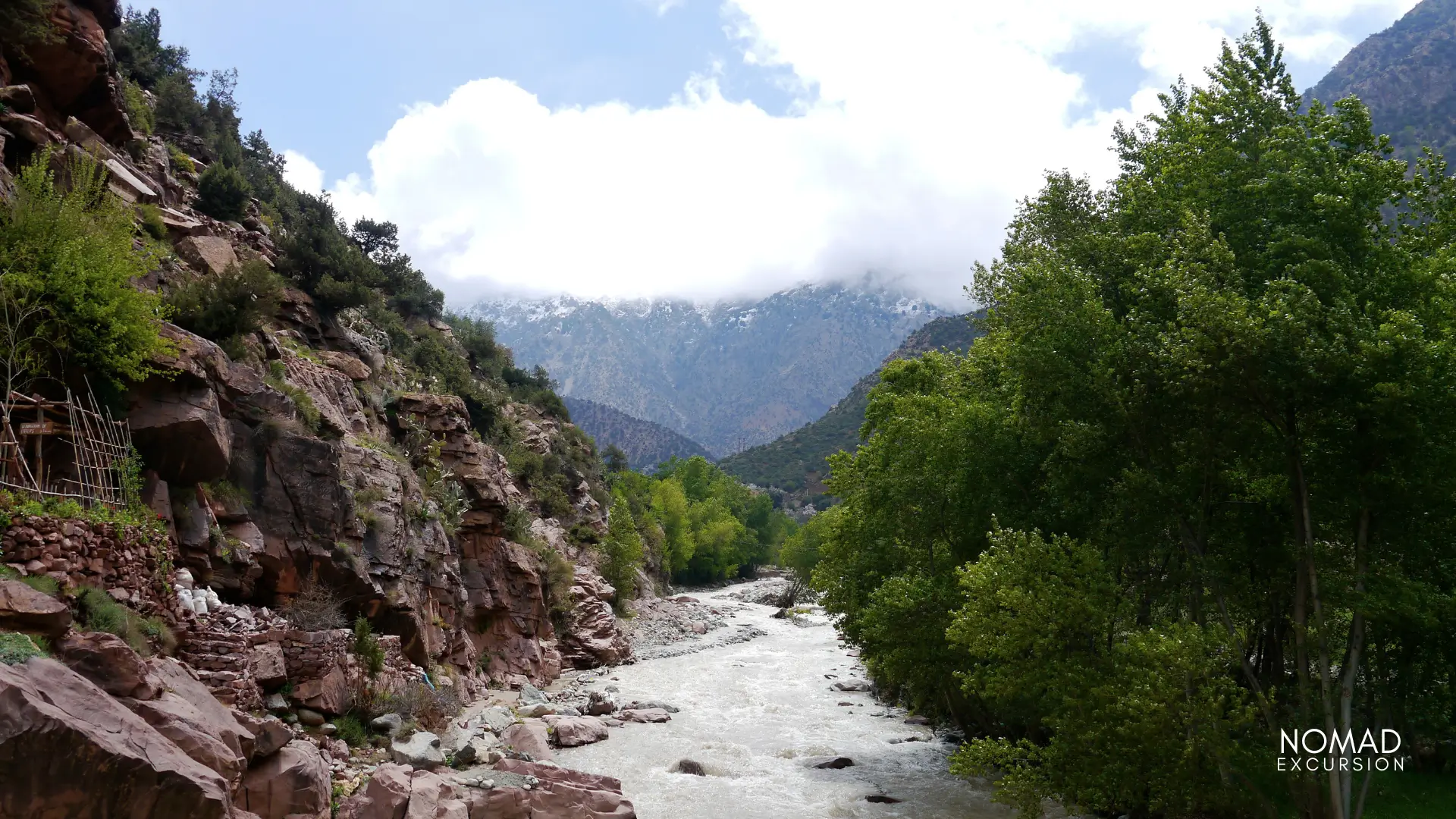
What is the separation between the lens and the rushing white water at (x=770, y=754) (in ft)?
61.5

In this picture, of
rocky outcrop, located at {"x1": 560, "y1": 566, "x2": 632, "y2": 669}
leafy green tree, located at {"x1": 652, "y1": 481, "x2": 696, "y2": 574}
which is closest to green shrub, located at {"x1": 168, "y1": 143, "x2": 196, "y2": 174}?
rocky outcrop, located at {"x1": 560, "y1": 566, "x2": 632, "y2": 669}

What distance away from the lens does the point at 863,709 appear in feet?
101

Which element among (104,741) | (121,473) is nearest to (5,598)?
(104,741)

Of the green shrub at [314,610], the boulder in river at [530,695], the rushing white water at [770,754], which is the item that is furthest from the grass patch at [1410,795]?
the boulder in river at [530,695]

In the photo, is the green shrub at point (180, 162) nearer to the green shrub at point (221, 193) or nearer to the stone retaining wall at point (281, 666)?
the green shrub at point (221, 193)

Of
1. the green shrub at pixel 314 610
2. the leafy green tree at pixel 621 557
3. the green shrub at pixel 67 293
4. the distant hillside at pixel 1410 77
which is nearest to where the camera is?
the green shrub at pixel 67 293

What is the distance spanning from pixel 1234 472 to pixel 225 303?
2366 centimetres

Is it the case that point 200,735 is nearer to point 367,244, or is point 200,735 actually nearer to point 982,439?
point 982,439

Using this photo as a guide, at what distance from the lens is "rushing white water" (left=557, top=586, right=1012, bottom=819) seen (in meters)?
18.7

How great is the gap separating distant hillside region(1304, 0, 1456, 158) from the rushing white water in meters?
126

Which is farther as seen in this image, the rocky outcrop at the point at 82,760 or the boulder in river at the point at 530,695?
the boulder in river at the point at 530,695

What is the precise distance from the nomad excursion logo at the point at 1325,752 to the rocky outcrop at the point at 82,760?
1445 centimetres

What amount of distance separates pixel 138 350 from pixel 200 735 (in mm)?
9122

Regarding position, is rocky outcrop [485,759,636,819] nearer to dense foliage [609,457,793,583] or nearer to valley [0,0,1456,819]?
valley [0,0,1456,819]
